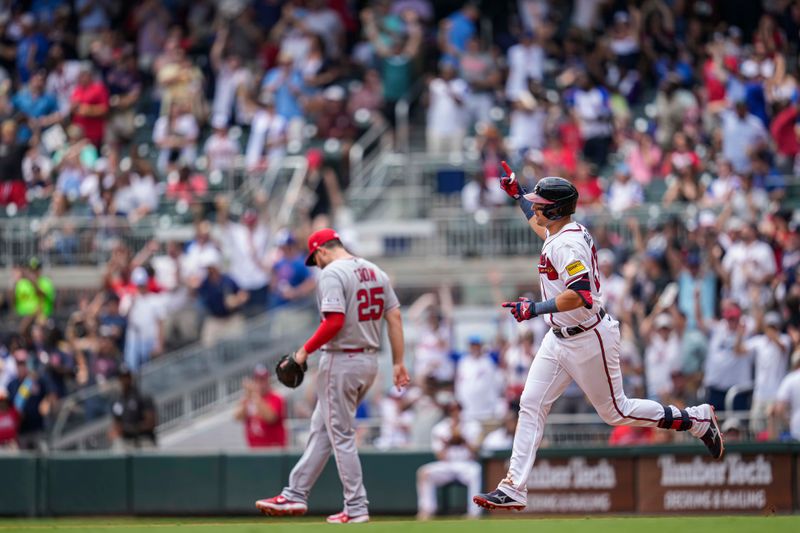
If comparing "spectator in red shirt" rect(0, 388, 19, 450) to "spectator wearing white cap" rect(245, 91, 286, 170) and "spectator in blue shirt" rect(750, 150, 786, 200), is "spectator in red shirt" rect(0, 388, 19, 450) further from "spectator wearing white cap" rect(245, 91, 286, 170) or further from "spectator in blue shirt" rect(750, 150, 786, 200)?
"spectator in blue shirt" rect(750, 150, 786, 200)

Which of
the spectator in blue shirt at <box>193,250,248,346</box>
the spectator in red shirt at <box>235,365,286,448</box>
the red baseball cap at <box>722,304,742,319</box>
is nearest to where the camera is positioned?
the red baseball cap at <box>722,304,742,319</box>

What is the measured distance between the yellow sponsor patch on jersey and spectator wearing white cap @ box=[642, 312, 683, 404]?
6919 millimetres

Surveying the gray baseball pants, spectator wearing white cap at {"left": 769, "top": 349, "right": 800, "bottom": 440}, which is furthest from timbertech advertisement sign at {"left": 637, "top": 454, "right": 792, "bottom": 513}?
the gray baseball pants

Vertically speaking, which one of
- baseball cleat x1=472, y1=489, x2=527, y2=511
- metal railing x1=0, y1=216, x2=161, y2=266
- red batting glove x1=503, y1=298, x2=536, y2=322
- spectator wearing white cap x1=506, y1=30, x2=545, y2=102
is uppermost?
spectator wearing white cap x1=506, y1=30, x2=545, y2=102

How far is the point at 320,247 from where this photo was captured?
33.6ft

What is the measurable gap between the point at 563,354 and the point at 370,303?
63.4 inches

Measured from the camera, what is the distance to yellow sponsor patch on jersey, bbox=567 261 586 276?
8828 mm

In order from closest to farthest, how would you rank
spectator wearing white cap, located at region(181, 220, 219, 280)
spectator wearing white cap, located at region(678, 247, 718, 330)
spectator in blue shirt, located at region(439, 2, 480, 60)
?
spectator wearing white cap, located at region(678, 247, 718, 330), spectator wearing white cap, located at region(181, 220, 219, 280), spectator in blue shirt, located at region(439, 2, 480, 60)

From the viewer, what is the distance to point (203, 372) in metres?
18.1

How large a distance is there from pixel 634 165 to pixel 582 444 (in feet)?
14.8

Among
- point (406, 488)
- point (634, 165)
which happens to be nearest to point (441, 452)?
point (406, 488)

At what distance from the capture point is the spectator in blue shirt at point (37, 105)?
22.0 m

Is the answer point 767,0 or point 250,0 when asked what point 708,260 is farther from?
point 250,0

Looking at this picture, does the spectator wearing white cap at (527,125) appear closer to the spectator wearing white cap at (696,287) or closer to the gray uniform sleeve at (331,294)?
the spectator wearing white cap at (696,287)
